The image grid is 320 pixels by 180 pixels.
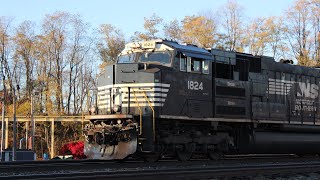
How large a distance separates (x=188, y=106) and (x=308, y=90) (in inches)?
267

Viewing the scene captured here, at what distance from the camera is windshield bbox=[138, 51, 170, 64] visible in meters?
13.3

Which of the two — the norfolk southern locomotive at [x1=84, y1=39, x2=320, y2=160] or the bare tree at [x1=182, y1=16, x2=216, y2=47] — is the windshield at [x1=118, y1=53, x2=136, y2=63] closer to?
the norfolk southern locomotive at [x1=84, y1=39, x2=320, y2=160]

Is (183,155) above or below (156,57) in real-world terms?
below

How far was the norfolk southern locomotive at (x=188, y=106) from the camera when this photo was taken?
1260cm

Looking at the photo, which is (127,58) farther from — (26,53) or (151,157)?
(26,53)

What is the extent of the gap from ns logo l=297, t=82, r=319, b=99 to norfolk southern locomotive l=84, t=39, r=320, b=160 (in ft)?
3.50

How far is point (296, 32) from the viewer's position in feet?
140

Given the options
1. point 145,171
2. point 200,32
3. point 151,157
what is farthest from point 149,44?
point 200,32

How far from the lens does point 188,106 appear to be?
44.0 feet

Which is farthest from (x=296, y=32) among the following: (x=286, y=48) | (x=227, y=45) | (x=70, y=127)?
(x=70, y=127)

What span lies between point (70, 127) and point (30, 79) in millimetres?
8164

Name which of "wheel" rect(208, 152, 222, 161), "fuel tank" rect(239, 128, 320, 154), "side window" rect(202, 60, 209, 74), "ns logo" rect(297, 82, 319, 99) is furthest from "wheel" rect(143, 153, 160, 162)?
"ns logo" rect(297, 82, 319, 99)

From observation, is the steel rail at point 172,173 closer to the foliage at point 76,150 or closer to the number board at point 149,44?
the number board at point 149,44

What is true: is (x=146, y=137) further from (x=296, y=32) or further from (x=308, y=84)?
(x=296, y=32)
